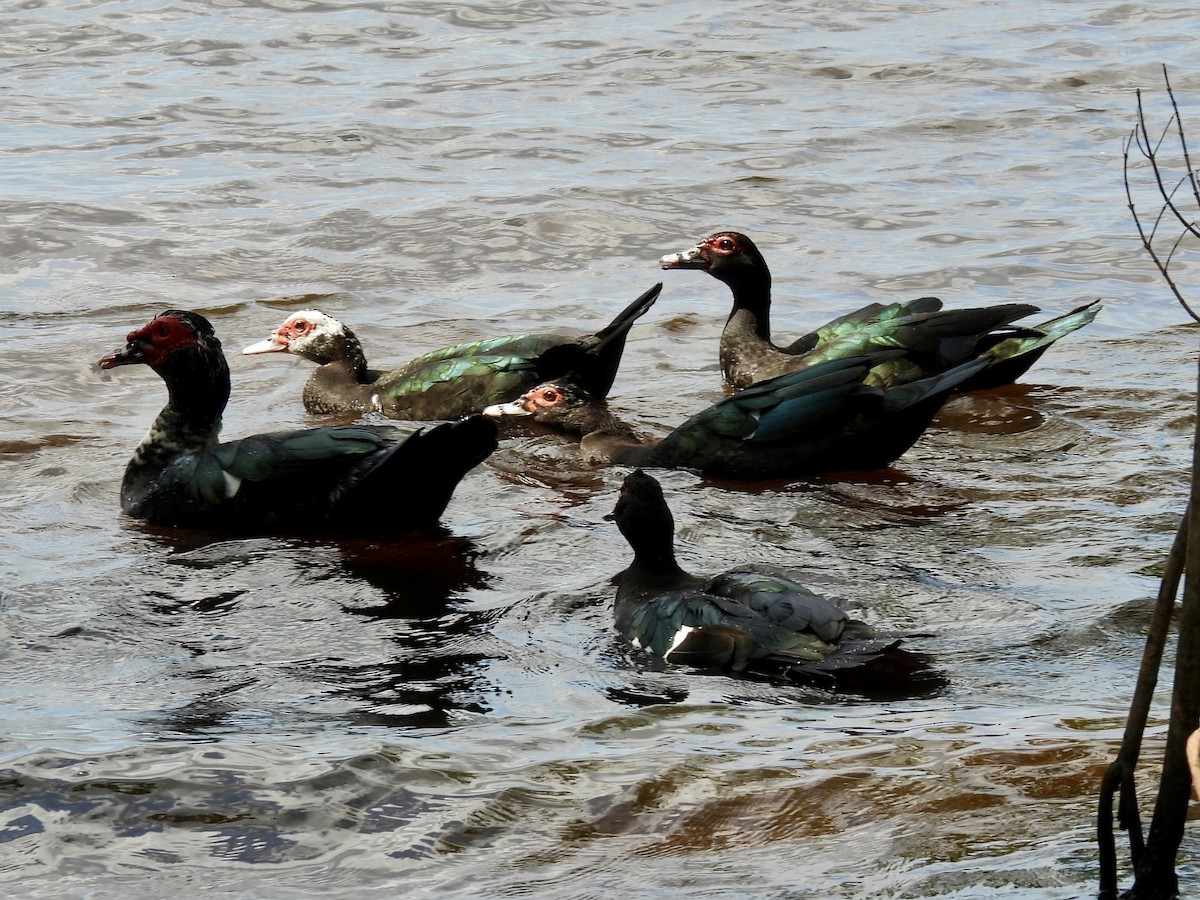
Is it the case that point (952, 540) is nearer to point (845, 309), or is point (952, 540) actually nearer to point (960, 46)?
point (845, 309)

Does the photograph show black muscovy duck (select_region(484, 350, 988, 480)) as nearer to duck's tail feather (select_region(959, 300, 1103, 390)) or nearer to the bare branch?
duck's tail feather (select_region(959, 300, 1103, 390))

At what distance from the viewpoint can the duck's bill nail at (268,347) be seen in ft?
37.5

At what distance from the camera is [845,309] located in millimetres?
12859

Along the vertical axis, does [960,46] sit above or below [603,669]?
above

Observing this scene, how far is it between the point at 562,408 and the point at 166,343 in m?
2.26

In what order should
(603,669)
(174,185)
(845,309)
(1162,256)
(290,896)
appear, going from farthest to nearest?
(174,185)
(1162,256)
(845,309)
(603,669)
(290,896)

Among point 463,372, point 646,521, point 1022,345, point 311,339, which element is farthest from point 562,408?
point 646,521

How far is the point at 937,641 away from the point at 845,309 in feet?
21.2

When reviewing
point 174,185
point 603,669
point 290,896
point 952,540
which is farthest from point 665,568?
point 174,185

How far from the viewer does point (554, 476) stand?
9648 millimetres

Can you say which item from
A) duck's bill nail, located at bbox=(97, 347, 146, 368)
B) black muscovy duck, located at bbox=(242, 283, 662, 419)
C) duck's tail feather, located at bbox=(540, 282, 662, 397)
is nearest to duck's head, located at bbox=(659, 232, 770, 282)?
black muscovy duck, located at bbox=(242, 283, 662, 419)

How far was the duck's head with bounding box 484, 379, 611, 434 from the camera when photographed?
1004 centimetres

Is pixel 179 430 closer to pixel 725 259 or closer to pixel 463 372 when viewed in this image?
pixel 463 372

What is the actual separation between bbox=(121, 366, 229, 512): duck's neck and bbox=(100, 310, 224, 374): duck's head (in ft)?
0.40
